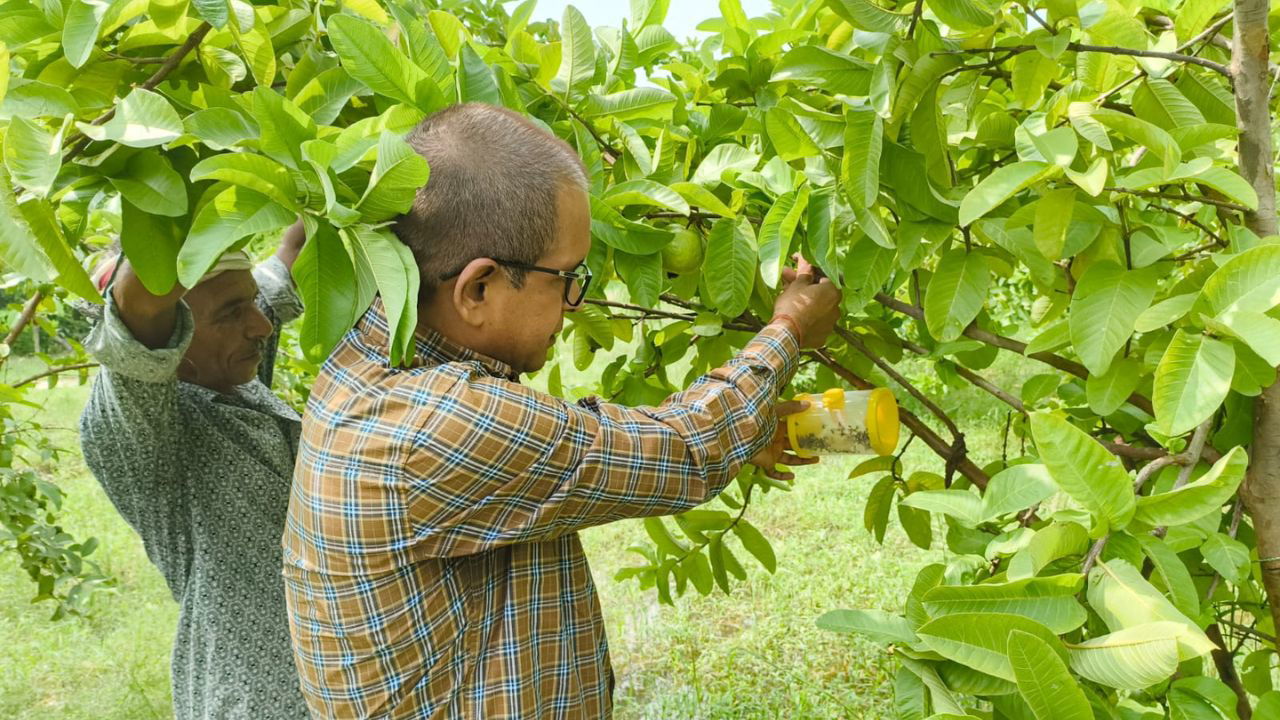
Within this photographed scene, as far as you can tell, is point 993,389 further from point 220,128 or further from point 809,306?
point 220,128

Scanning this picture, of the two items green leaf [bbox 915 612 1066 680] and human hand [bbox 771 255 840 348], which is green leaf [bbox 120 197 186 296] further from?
green leaf [bbox 915 612 1066 680]

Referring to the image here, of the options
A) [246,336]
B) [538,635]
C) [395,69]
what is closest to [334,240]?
[395,69]

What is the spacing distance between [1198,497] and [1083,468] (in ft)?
0.35

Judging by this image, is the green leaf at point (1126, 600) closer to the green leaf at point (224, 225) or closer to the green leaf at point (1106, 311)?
the green leaf at point (1106, 311)

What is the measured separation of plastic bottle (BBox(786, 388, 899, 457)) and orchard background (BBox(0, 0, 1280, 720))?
14cm

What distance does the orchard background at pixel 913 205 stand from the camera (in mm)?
906

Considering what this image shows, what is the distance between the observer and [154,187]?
1.04m

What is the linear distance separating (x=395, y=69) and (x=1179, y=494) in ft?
2.88

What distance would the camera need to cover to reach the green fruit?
138 cm

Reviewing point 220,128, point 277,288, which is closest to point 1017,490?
point 220,128

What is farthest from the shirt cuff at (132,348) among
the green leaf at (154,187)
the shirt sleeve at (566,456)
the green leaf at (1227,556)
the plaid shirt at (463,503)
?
the green leaf at (1227,556)

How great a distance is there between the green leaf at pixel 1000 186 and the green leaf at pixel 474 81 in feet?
1.79

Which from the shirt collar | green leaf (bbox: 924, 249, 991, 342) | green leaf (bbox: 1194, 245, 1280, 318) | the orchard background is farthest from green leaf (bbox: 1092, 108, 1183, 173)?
the shirt collar

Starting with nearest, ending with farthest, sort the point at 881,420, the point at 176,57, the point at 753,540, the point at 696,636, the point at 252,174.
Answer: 1. the point at 252,174
2. the point at 176,57
3. the point at 881,420
4. the point at 753,540
5. the point at 696,636
